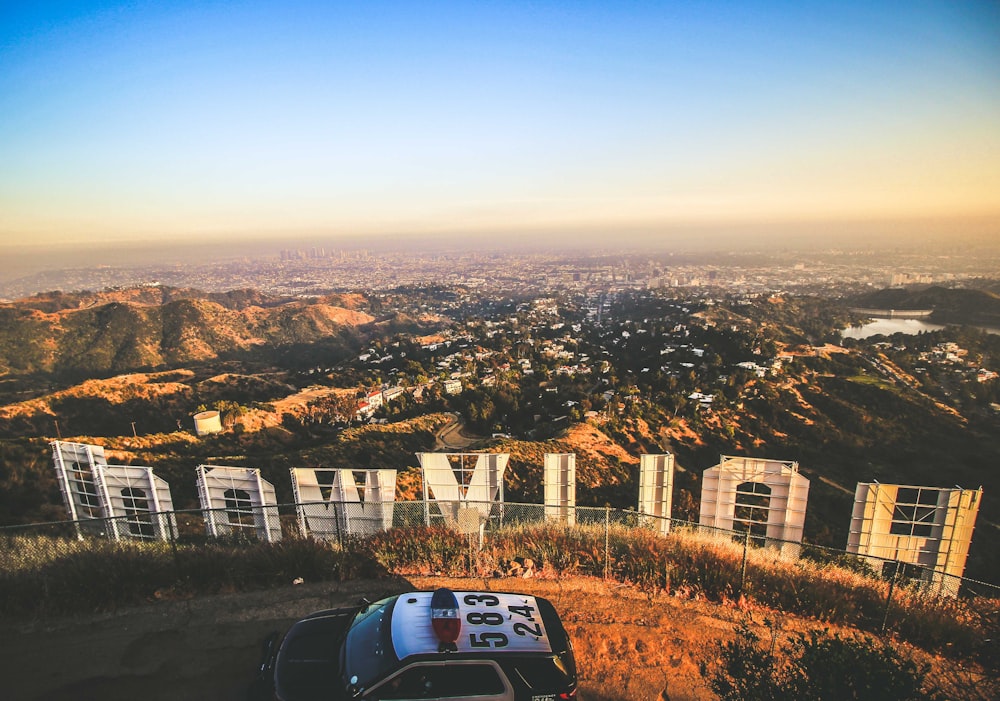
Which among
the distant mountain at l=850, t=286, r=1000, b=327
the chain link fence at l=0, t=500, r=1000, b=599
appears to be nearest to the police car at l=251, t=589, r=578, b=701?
the chain link fence at l=0, t=500, r=1000, b=599

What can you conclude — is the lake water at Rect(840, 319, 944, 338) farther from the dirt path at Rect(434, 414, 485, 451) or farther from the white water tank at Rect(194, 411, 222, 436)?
the white water tank at Rect(194, 411, 222, 436)

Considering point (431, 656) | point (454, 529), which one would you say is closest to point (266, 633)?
point (454, 529)

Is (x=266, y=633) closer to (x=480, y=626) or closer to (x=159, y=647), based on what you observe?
(x=159, y=647)

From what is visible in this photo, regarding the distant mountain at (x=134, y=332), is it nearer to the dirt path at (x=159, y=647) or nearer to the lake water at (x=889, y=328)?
the dirt path at (x=159, y=647)

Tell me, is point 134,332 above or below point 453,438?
above

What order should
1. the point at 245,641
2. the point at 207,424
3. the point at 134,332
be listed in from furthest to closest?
the point at 134,332
the point at 207,424
the point at 245,641

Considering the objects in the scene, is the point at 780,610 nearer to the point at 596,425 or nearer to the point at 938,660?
the point at 938,660

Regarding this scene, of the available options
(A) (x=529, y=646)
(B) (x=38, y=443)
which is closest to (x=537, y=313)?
(B) (x=38, y=443)
